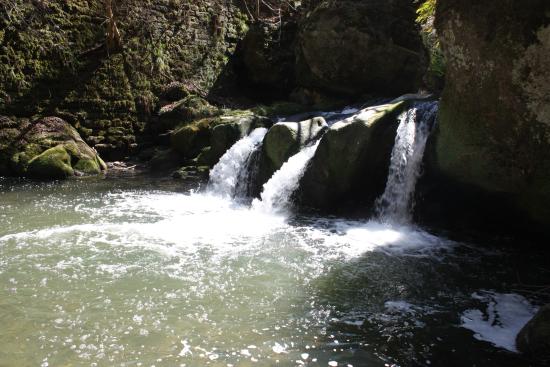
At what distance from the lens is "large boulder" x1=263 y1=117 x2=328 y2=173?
9484 mm

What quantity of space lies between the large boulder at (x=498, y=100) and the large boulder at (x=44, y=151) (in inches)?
344

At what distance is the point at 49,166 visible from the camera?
11227 millimetres

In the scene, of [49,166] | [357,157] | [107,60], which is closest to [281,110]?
[357,157]

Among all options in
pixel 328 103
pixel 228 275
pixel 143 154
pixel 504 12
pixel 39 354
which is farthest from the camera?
pixel 143 154

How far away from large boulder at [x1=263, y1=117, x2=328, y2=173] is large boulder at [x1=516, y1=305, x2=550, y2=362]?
6.11 m

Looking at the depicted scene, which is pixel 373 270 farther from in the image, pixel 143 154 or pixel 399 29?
pixel 143 154

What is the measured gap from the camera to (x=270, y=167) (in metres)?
9.80

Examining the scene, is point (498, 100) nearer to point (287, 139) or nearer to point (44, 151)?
point (287, 139)

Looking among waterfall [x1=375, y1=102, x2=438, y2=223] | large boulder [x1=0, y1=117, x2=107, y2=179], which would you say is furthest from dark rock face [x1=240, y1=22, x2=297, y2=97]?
waterfall [x1=375, y1=102, x2=438, y2=223]

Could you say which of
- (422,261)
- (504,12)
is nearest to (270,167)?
(422,261)

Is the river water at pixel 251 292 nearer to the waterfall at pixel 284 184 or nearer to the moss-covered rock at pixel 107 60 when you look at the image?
the waterfall at pixel 284 184

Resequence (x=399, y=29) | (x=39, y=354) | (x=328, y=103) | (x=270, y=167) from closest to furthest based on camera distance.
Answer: (x=39, y=354), (x=270, y=167), (x=399, y=29), (x=328, y=103)

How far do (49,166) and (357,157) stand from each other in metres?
7.49

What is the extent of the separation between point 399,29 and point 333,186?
5379mm
